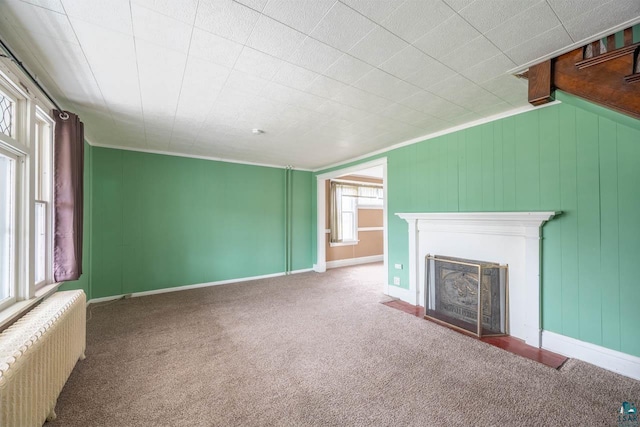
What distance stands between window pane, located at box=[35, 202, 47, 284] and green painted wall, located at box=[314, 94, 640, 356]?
4619 millimetres

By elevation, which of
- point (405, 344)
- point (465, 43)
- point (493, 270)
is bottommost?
point (405, 344)

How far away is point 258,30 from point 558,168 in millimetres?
2981

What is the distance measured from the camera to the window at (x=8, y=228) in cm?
184

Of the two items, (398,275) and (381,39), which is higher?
(381,39)

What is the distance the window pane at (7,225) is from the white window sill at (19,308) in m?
0.11

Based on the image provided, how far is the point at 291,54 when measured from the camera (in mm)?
1839

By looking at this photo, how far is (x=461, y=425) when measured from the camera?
63.6 inches

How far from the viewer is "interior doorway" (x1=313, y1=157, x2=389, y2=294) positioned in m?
6.14

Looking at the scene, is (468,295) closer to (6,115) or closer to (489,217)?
(489,217)

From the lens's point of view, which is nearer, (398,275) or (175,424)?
(175,424)

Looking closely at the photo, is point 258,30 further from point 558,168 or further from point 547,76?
point 558,168

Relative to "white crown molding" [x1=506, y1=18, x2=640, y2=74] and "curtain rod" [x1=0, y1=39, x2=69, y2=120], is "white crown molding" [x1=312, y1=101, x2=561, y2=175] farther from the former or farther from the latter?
"curtain rod" [x1=0, y1=39, x2=69, y2=120]

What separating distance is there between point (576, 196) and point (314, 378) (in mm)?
2921

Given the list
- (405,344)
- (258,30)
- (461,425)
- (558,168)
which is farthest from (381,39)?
(405,344)
